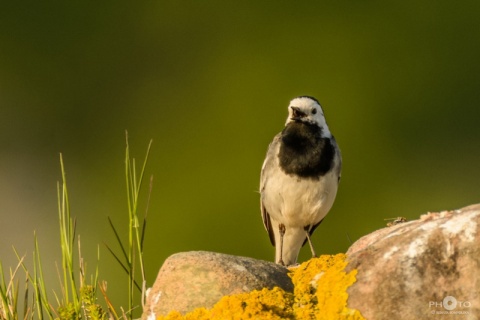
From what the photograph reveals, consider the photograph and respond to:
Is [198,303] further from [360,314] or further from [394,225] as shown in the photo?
[394,225]

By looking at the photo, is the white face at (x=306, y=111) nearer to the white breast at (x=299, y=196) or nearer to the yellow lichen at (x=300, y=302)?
the white breast at (x=299, y=196)

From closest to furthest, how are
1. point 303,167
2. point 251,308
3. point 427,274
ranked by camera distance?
point 427,274
point 251,308
point 303,167

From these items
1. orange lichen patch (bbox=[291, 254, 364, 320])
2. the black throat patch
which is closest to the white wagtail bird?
the black throat patch

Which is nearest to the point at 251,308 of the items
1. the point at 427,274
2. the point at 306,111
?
the point at 427,274

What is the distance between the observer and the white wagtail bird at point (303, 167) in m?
6.75

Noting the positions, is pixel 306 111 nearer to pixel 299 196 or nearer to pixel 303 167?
pixel 303 167

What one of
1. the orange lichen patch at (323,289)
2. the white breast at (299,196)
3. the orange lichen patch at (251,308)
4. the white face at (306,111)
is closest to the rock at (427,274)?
the orange lichen patch at (323,289)

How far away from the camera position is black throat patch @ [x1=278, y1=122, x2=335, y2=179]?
6750 millimetres

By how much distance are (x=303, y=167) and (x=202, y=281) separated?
2388 millimetres

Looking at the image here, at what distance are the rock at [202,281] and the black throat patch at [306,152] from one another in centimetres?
214

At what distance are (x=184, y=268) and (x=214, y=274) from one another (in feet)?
0.46

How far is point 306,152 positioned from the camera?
22.2 ft

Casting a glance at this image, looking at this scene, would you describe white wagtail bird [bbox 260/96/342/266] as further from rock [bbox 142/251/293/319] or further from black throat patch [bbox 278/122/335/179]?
rock [bbox 142/251/293/319]

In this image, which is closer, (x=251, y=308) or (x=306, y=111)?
(x=251, y=308)
